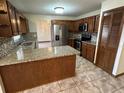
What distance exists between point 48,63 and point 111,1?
9.03ft

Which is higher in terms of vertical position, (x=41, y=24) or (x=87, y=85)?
(x=41, y=24)

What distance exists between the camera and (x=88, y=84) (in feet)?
7.02

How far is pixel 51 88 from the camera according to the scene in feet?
6.63

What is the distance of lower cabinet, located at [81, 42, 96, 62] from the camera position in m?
3.37

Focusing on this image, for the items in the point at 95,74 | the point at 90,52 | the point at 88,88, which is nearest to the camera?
the point at 88,88

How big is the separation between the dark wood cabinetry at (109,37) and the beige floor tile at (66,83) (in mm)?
1432

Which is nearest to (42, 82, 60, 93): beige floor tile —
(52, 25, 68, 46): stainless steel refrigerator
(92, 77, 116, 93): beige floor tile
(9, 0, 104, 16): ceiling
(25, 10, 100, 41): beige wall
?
(92, 77, 116, 93): beige floor tile

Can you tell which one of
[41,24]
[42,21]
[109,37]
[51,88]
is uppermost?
[42,21]

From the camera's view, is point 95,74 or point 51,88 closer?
point 51,88

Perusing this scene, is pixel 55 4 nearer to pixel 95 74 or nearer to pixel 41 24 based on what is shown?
pixel 95 74

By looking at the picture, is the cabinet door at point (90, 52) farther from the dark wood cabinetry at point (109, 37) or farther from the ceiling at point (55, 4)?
the ceiling at point (55, 4)

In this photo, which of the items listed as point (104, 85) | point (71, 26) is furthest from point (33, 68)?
A: point (71, 26)

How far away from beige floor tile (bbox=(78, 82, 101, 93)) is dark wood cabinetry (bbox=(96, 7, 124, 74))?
1.00 metres

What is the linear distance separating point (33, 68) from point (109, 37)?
8.35 ft
